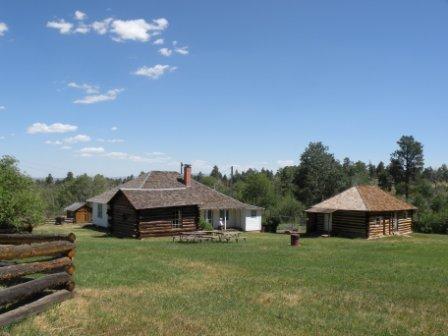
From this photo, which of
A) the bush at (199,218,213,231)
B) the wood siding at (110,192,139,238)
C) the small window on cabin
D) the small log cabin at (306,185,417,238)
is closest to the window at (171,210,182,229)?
the bush at (199,218,213,231)

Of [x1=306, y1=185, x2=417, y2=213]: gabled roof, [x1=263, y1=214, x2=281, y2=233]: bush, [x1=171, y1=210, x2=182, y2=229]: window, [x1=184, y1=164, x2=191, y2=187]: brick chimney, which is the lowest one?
[x1=263, y1=214, x2=281, y2=233]: bush

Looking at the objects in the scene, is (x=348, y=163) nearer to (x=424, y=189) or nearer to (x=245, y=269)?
(x=424, y=189)

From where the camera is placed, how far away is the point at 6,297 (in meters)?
8.98

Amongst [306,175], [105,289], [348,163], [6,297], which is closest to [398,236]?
[105,289]

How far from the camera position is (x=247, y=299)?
41.7 feet

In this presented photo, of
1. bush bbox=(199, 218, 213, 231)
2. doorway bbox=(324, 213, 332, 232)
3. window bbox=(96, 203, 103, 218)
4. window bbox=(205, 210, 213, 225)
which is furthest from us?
window bbox=(96, 203, 103, 218)

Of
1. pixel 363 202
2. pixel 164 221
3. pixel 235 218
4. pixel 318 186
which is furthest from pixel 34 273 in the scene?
pixel 318 186

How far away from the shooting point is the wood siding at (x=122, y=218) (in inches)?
1627

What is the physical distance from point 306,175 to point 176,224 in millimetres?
53095

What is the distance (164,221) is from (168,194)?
112 inches

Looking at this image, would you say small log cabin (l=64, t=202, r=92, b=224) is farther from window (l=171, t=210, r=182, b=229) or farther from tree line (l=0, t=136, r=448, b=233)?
window (l=171, t=210, r=182, b=229)

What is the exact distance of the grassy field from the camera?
9.73m

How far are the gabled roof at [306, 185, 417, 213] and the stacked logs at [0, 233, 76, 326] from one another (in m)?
33.2

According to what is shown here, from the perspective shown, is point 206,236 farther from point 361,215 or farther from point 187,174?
point 361,215
